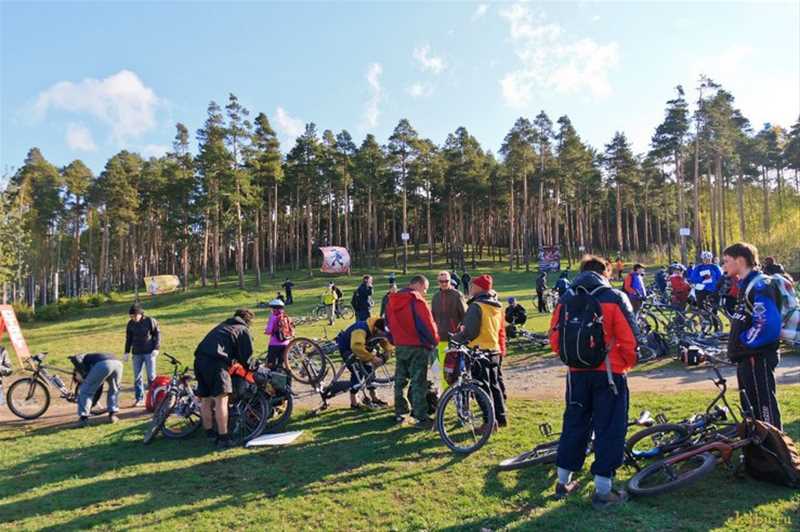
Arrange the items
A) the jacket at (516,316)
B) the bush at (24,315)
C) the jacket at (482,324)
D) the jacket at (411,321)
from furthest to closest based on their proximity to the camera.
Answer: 1. the bush at (24,315)
2. the jacket at (516,316)
3. the jacket at (411,321)
4. the jacket at (482,324)

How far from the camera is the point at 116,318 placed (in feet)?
91.6

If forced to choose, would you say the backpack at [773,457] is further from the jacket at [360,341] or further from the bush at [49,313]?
the bush at [49,313]

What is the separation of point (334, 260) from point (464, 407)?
122ft

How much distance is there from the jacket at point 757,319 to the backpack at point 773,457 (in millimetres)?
644

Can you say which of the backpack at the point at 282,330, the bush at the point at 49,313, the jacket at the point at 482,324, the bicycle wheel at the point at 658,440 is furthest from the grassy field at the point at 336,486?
the bush at the point at 49,313

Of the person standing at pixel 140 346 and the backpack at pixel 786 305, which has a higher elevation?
the backpack at pixel 786 305

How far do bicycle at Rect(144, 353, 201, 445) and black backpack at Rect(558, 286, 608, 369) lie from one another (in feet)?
17.8

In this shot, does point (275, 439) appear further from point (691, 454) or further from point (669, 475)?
point (691, 454)

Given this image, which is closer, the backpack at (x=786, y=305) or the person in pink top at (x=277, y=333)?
the backpack at (x=786, y=305)

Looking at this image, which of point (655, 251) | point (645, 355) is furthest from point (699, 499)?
point (655, 251)

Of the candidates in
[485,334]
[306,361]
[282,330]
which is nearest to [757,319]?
[485,334]

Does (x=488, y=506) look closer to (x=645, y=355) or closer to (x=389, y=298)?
(x=389, y=298)

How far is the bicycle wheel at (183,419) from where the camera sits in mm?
6934

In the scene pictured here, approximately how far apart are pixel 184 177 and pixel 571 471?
4389 cm
